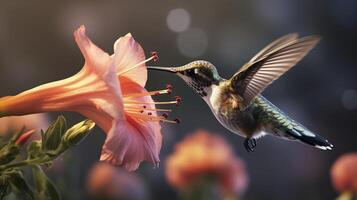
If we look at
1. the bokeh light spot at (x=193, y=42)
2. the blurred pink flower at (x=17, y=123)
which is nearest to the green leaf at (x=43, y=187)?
the blurred pink flower at (x=17, y=123)

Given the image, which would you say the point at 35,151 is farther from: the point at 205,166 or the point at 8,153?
the point at 205,166

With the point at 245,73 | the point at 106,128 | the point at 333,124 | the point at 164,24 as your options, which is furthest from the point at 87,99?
the point at 333,124

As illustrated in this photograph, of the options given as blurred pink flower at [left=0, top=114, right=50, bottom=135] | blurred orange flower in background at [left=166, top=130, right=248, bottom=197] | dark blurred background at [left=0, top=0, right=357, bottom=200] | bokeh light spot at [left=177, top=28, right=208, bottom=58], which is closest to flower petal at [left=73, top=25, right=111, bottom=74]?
blurred pink flower at [left=0, top=114, right=50, bottom=135]

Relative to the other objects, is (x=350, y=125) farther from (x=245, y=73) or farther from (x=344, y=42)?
(x=245, y=73)

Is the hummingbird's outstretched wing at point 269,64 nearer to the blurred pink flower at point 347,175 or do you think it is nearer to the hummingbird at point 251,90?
the hummingbird at point 251,90

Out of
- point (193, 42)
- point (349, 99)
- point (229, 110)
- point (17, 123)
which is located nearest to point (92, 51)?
point (229, 110)

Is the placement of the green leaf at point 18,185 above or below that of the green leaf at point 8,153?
below

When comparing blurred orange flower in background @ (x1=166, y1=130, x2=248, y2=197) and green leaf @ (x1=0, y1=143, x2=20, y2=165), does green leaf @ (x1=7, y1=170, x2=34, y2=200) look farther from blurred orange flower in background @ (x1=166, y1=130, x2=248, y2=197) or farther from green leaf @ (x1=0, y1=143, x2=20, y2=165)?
blurred orange flower in background @ (x1=166, y1=130, x2=248, y2=197)
